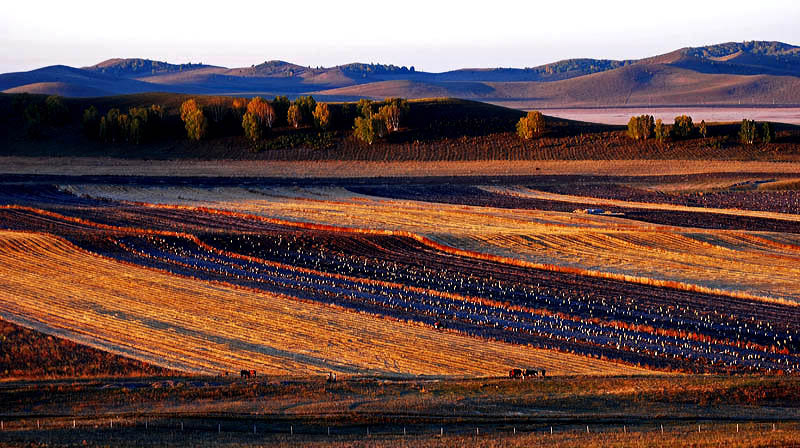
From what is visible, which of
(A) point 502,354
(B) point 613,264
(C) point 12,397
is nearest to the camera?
(C) point 12,397

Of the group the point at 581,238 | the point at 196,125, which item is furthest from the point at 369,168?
the point at 581,238

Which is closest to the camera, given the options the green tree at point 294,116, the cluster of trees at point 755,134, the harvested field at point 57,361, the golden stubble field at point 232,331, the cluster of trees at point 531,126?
the harvested field at point 57,361

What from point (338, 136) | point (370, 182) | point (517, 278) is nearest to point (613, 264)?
point (517, 278)

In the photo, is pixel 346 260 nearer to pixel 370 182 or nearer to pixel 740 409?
pixel 740 409

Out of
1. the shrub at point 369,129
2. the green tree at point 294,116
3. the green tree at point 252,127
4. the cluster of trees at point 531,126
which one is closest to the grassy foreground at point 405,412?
the shrub at point 369,129

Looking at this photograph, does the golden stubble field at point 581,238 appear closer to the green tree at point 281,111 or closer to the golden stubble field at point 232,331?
the golden stubble field at point 232,331

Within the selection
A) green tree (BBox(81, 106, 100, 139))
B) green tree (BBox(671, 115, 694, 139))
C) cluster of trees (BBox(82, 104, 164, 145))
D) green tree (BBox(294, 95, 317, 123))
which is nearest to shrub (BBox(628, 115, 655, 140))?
green tree (BBox(671, 115, 694, 139))

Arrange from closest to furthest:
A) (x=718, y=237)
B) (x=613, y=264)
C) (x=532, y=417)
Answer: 1. (x=532, y=417)
2. (x=613, y=264)
3. (x=718, y=237)
